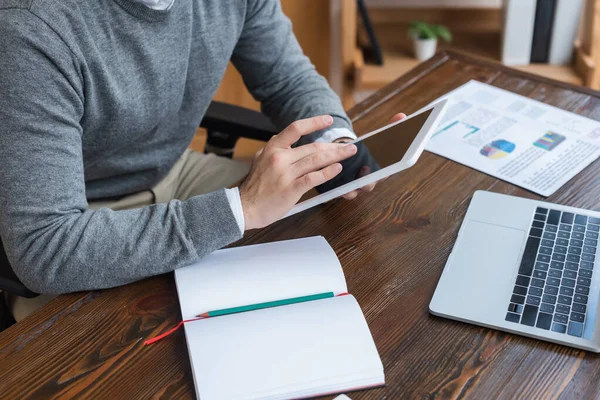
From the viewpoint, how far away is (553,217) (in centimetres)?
99

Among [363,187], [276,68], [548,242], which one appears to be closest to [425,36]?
[276,68]

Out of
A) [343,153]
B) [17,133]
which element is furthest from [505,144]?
[17,133]

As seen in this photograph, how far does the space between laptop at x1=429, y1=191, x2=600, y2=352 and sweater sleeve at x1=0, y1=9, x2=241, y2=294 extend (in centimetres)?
32

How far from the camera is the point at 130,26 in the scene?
1.00m

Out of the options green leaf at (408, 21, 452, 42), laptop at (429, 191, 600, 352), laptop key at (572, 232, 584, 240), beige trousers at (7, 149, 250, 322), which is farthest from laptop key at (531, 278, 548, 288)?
green leaf at (408, 21, 452, 42)

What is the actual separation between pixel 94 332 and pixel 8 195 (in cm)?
21

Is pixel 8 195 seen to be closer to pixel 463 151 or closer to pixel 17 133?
pixel 17 133

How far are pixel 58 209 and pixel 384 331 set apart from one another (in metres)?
0.45

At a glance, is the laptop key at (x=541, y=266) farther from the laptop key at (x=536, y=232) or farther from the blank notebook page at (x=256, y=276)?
the blank notebook page at (x=256, y=276)

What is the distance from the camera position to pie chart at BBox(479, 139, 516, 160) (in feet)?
3.76

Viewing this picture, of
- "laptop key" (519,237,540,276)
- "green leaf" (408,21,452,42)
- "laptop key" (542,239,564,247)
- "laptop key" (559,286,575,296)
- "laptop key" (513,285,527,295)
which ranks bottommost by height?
"green leaf" (408,21,452,42)

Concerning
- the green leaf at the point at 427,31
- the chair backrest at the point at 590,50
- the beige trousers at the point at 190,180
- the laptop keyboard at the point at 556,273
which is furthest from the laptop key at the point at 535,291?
the green leaf at the point at 427,31

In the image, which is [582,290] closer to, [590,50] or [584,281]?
[584,281]

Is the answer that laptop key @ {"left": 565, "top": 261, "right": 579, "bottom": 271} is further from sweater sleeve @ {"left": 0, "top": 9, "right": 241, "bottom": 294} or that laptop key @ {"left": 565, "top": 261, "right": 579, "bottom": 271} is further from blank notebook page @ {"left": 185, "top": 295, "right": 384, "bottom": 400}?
sweater sleeve @ {"left": 0, "top": 9, "right": 241, "bottom": 294}
